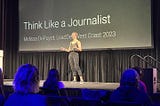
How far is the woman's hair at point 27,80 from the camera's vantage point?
1934mm

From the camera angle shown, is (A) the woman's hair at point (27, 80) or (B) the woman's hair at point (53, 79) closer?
(A) the woman's hair at point (27, 80)

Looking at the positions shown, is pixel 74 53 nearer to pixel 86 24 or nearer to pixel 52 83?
pixel 86 24

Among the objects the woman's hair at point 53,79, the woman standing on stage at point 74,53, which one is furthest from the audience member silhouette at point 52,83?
the woman standing on stage at point 74,53

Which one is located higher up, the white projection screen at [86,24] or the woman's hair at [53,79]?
the white projection screen at [86,24]

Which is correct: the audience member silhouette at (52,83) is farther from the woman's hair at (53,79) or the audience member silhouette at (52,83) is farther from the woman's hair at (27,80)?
the woman's hair at (27,80)

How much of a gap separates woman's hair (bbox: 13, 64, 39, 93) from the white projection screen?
6663mm

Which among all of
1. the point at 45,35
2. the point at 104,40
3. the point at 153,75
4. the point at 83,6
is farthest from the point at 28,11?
the point at 153,75

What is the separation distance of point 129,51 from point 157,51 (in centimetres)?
81

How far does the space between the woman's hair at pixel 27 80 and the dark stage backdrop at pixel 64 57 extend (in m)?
6.92

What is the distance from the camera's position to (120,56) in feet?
30.4

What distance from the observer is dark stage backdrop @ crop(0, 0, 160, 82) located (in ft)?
29.0

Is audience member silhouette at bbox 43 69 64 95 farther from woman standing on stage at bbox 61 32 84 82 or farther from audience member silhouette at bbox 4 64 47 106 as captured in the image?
woman standing on stage at bbox 61 32 84 82

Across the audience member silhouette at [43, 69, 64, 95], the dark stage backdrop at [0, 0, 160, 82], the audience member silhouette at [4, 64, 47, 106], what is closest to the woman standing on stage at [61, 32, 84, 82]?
the dark stage backdrop at [0, 0, 160, 82]

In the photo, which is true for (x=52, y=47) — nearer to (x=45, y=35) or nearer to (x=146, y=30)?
(x=45, y=35)
